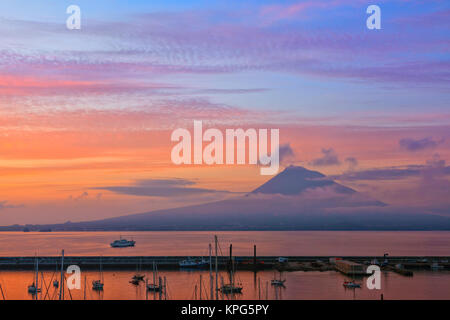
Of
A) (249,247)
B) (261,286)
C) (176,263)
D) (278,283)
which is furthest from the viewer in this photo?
(249,247)

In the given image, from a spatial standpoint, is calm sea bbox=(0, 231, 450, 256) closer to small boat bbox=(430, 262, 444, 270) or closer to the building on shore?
small boat bbox=(430, 262, 444, 270)

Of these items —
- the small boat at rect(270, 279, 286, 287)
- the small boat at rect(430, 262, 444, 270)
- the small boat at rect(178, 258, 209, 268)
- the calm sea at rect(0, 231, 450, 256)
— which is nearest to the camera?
the small boat at rect(270, 279, 286, 287)

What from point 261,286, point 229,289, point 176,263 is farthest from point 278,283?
point 176,263

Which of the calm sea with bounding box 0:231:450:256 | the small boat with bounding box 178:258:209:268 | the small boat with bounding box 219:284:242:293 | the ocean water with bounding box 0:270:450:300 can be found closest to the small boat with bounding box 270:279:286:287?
the ocean water with bounding box 0:270:450:300

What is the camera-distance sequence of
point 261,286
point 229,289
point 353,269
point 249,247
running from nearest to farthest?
point 229,289 < point 261,286 < point 353,269 < point 249,247

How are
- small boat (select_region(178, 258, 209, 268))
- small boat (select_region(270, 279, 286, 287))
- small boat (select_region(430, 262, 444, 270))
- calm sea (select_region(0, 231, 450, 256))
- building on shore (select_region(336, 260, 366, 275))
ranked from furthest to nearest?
calm sea (select_region(0, 231, 450, 256)), small boat (select_region(178, 258, 209, 268)), small boat (select_region(430, 262, 444, 270)), building on shore (select_region(336, 260, 366, 275)), small boat (select_region(270, 279, 286, 287))

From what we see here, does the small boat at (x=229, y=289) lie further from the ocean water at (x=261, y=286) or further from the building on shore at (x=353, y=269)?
the building on shore at (x=353, y=269)

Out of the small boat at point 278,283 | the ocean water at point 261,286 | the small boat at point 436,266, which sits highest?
the small boat at point 436,266

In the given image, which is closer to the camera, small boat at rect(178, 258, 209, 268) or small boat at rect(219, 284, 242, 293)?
small boat at rect(219, 284, 242, 293)

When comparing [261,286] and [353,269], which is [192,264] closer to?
[261,286]

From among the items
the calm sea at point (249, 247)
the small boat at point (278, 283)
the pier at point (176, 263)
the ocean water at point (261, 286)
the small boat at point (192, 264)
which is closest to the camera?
the ocean water at point (261, 286)

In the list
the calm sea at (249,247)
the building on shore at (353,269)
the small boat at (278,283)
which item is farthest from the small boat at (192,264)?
the calm sea at (249,247)

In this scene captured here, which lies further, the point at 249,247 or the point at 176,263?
the point at 249,247

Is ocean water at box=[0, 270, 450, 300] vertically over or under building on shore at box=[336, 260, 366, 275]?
under
